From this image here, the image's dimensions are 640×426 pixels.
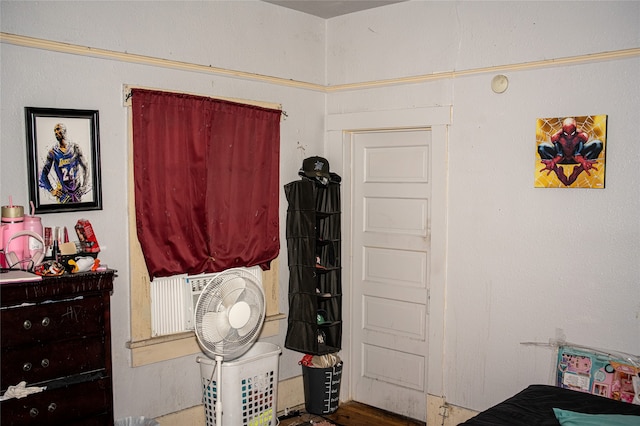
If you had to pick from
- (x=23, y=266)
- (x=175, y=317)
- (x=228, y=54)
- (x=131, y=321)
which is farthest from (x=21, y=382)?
(x=228, y=54)

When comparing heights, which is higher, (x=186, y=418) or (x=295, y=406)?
(x=186, y=418)

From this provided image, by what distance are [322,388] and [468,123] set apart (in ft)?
7.30

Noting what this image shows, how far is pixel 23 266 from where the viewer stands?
324 centimetres

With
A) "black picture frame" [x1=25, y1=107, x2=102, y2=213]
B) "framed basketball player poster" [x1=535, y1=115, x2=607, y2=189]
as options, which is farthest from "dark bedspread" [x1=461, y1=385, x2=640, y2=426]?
"black picture frame" [x1=25, y1=107, x2=102, y2=213]

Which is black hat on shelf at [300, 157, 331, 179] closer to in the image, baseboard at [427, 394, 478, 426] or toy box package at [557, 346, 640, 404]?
baseboard at [427, 394, 478, 426]

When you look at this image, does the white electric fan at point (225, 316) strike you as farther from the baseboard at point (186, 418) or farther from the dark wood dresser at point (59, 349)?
the baseboard at point (186, 418)

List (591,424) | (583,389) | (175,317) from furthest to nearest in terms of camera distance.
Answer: (175,317), (583,389), (591,424)

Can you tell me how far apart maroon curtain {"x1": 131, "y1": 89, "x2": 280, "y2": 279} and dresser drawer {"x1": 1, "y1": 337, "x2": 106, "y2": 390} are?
775mm

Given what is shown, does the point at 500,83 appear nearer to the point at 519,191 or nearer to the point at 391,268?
the point at 519,191

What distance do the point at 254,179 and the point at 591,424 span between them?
268cm

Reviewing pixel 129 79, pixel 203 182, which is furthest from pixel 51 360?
pixel 129 79

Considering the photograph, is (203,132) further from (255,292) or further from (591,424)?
(591,424)

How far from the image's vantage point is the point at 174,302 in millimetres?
4137

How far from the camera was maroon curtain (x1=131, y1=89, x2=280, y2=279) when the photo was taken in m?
3.94
